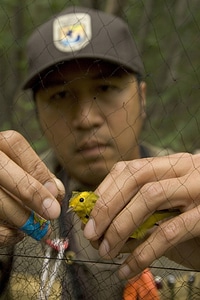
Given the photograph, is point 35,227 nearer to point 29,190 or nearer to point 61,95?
point 29,190

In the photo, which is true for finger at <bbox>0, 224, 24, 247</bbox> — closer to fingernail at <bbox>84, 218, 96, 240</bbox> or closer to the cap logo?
fingernail at <bbox>84, 218, 96, 240</bbox>

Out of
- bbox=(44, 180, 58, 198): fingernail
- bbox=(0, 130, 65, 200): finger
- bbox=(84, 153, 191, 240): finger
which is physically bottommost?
bbox=(84, 153, 191, 240): finger

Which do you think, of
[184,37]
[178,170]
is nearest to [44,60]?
[178,170]

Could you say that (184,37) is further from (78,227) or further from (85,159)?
(78,227)

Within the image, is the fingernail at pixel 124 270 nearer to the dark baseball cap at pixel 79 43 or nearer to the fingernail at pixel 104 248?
the fingernail at pixel 104 248

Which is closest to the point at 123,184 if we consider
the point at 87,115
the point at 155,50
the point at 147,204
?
the point at 147,204

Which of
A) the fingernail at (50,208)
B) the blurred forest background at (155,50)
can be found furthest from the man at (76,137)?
the blurred forest background at (155,50)

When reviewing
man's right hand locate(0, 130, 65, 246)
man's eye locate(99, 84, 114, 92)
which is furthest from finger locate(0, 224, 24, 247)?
man's eye locate(99, 84, 114, 92)
